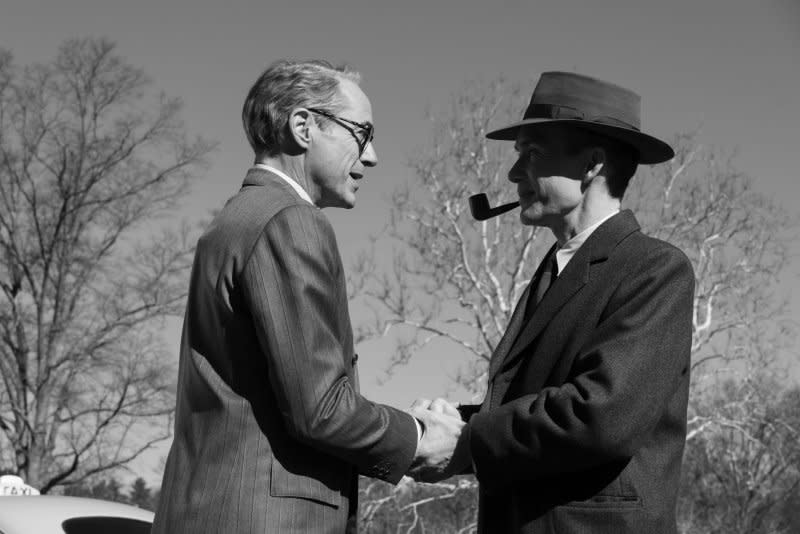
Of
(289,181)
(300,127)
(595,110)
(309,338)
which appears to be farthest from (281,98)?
(595,110)

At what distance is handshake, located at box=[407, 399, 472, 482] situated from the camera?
284cm

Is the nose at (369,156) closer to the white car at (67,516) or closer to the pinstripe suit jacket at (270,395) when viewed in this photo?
the pinstripe suit jacket at (270,395)

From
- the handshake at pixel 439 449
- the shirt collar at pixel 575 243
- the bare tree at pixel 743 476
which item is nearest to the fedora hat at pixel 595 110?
the shirt collar at pixel 575 243

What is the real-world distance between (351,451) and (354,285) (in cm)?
2119

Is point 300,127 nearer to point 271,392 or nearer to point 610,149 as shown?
point 271,392

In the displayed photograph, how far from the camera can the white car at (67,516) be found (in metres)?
3.85

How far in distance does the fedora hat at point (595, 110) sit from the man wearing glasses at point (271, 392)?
0.70 metres

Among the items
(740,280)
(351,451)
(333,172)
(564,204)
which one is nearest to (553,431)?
(351,451)

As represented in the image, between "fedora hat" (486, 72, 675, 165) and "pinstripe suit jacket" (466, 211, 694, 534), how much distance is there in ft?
0.89

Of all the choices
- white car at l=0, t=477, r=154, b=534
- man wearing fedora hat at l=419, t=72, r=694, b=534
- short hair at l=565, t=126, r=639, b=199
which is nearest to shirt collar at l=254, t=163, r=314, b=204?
man wearing fedora hat at l=419, t=72, r=694, b=534

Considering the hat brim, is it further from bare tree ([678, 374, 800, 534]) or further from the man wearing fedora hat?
bare tree ([678, 374, 800, 534])

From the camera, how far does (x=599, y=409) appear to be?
2.50 metres

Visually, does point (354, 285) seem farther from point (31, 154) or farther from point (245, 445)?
point (245, 445)

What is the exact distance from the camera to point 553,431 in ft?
8.34
